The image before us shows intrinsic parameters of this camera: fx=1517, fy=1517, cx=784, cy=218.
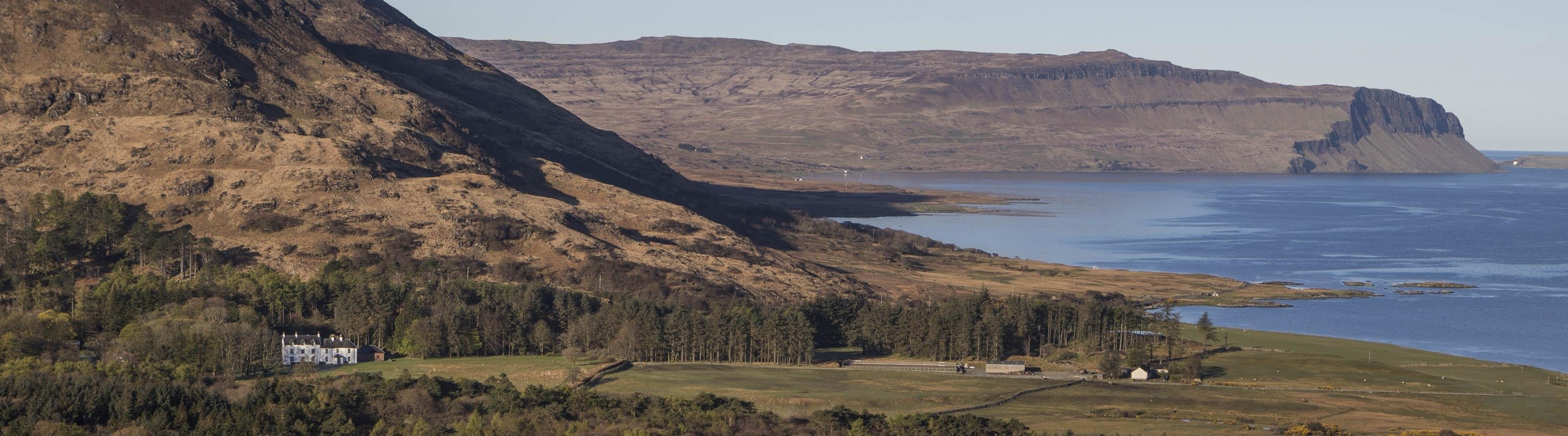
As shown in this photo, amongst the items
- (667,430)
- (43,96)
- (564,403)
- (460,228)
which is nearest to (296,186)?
(460,228)

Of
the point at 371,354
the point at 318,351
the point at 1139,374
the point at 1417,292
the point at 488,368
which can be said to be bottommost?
the point at 1139,374

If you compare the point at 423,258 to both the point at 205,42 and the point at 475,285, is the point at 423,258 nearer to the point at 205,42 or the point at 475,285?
the point at 475,285

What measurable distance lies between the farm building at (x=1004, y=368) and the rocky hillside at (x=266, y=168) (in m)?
45.4

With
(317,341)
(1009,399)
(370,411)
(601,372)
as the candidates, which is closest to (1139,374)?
(1009,399)

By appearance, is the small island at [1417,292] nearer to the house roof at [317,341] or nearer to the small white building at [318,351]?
the house roof at [317,341]

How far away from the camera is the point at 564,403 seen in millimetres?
94875

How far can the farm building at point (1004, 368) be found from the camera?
123 metres

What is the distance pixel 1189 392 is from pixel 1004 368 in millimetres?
16003

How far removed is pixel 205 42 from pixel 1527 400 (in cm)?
15283

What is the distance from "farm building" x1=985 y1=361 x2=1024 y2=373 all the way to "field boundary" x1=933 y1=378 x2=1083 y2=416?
5.66 metres

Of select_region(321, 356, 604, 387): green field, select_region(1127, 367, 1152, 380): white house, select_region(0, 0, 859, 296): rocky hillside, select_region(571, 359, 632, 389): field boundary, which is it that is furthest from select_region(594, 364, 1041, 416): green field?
select_region(0, 0, 859, 296): rocky hillside

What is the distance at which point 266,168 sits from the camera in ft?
567

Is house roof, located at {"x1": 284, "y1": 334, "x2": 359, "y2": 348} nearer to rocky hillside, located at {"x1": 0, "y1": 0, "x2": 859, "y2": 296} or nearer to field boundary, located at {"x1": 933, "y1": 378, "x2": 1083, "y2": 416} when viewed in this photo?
rocky hillside, located at {"x1": 0, "y1": 0, "x2": 859, "y2": 296}

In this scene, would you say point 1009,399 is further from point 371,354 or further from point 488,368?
point 371,354
